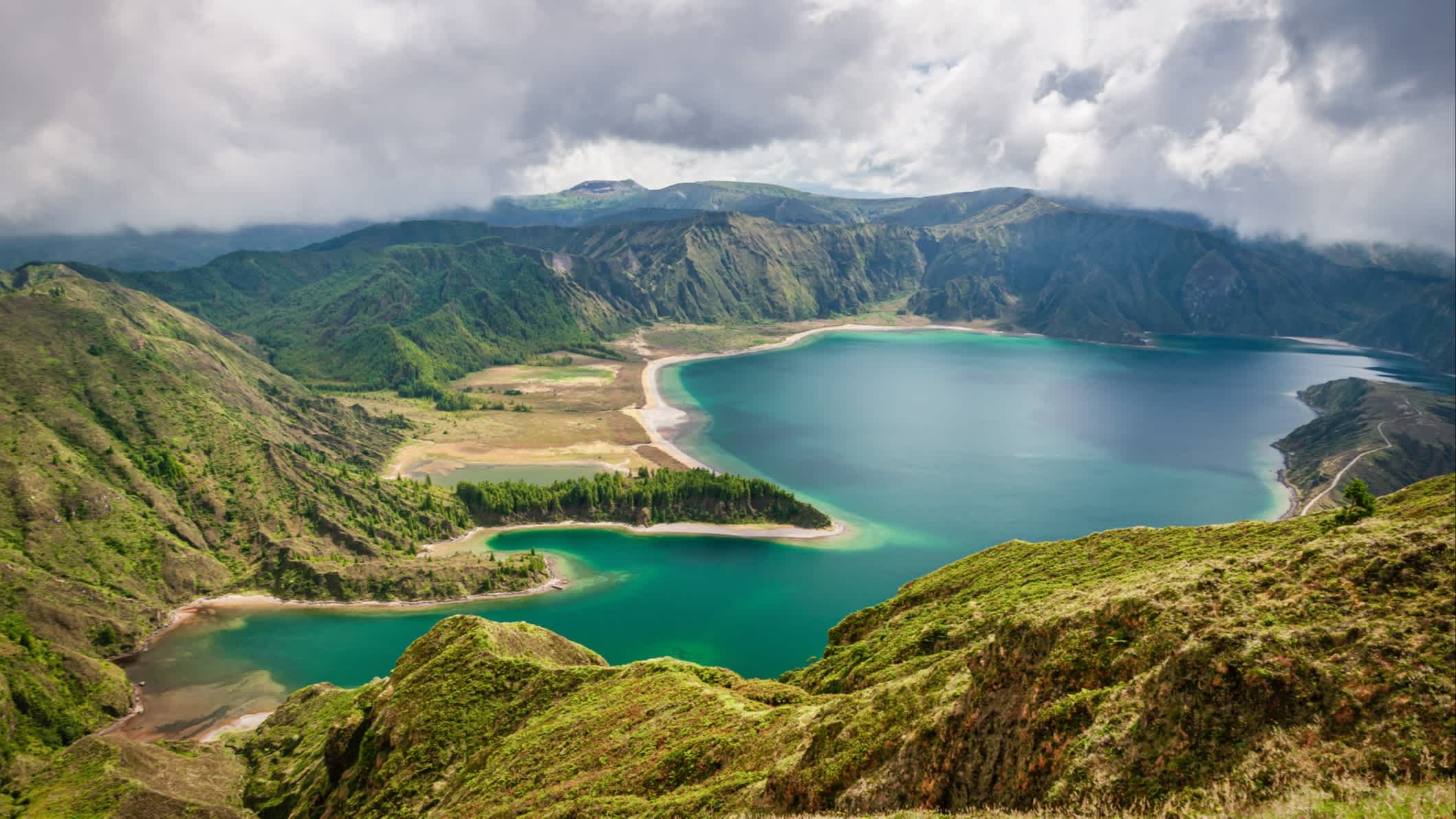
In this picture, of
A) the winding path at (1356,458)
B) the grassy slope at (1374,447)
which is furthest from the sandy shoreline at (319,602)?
the grassy slope at (1374,447)

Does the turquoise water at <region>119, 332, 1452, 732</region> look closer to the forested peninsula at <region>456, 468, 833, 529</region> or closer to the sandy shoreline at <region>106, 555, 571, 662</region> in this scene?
the sandy shoreline at <region>106, 555, 571, 662</region>

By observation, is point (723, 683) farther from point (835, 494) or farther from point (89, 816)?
point (835, 494)

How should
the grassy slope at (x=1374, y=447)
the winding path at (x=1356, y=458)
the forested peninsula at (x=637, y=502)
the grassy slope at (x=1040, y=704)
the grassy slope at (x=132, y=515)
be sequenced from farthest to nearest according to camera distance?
the grassy slope at (x=1374, y=447)
the forested peninsula at (x=637, y=502)
the winding path at (x=1356, y=458)
the grassy slope at (x=132, y=515)
the grassy slope at (x=1040, y=704)

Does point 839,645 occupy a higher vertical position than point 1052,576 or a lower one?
lower

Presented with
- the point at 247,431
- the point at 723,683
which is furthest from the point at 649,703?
the point at 247,431

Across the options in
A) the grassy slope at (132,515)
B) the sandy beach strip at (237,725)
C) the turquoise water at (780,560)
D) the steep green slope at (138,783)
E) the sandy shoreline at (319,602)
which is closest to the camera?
the steep green slope at (138,783)

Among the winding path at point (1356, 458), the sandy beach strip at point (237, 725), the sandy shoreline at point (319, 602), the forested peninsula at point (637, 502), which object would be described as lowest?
the sandy beach strip at point (237, 725)

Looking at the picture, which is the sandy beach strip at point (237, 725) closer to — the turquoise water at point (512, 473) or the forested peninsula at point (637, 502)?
the forested peninsula at point (637, 502)
